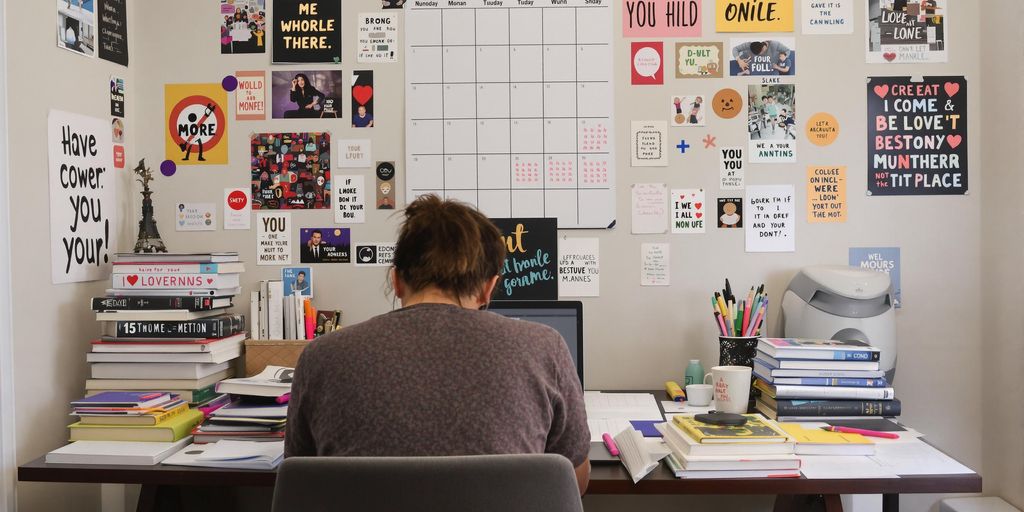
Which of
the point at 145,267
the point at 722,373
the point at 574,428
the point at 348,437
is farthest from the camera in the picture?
the point at 145,267

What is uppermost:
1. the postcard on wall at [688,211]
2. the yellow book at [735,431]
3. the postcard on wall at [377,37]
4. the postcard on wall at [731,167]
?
the postcard on wall at [377,37]

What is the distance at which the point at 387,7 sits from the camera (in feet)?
7.81

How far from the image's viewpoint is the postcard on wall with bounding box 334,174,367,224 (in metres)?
2.40

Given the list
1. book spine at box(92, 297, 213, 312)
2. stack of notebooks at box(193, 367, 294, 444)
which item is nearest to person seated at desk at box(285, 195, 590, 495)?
stack of notebooks at box(193, 367, 294, 444)

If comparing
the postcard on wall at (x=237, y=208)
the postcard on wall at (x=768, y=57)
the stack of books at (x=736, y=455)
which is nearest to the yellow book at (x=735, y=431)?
the stack of books at (x=736, y=455)

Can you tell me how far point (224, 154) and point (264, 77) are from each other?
27 cm

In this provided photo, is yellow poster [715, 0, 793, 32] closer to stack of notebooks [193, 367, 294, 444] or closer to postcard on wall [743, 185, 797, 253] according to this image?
postcard on wall [743, 185, 797, 253]

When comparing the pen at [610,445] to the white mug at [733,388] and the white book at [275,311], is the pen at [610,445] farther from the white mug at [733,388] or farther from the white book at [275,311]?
the white book at [275,311]

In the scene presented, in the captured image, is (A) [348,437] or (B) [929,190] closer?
(A) [348,437]

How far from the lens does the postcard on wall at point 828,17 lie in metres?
2.32

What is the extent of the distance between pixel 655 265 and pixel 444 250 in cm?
123

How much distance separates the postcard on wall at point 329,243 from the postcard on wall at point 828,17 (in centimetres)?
153

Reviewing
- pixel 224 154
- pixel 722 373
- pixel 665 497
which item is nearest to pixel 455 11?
pixel 224 154

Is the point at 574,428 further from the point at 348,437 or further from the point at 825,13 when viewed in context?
the point at 825,13
